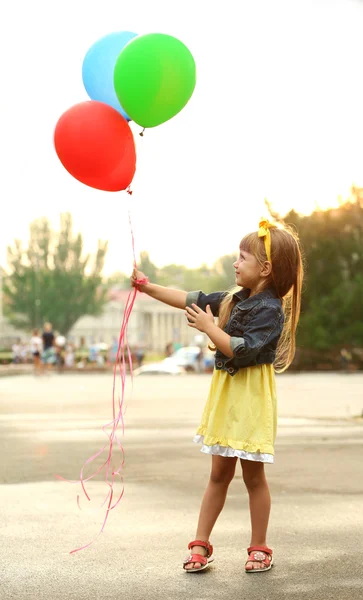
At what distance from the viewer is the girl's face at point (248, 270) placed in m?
4.44

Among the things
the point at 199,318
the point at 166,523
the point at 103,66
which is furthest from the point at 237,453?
the point at 103,66

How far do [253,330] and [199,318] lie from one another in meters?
0.25

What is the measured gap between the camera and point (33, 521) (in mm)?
5320

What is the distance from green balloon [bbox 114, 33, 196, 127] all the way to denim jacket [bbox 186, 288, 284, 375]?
3.71ft

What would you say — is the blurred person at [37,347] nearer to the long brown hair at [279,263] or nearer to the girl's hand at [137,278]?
the girl's hand at [137,278]

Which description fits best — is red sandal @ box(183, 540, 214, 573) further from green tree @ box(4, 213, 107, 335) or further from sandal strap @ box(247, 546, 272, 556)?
green tree @ box(4, 213, 107, 335)

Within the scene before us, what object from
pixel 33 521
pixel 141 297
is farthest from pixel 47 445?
pixel 141 297

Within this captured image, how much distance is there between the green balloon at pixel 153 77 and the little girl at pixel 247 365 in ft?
3.20

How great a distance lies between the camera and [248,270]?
14.5 ft

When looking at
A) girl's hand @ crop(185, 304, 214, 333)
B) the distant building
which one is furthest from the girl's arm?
the distant building

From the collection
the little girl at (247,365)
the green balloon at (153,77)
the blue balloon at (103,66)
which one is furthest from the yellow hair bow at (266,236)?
the blue balloon at (103,66)

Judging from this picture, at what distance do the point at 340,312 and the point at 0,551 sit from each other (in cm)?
3538

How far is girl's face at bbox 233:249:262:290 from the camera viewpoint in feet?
14.6

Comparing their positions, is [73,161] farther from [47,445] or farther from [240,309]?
[47,445]
